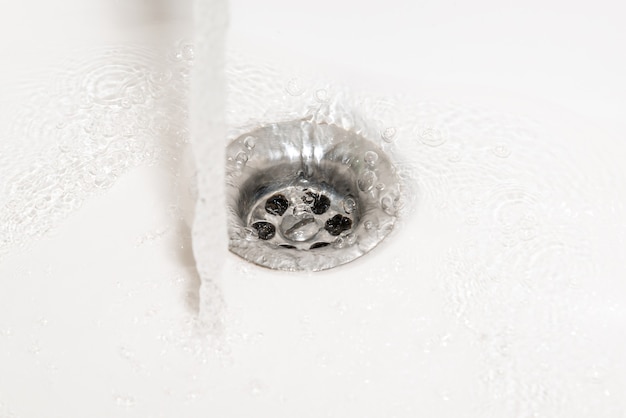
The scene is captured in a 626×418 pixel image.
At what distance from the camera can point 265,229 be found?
30.3 inches

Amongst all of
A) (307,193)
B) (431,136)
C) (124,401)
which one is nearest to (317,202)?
(307,193)

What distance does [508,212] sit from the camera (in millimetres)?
747

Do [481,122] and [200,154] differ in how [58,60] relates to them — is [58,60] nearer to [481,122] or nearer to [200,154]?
[200,154]

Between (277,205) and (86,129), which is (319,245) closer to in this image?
(277,205)

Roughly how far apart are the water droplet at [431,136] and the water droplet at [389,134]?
0.02 m

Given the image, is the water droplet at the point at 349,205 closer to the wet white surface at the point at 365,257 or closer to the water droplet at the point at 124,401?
the wet white surface at the point at 365,257

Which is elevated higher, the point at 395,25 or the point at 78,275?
the point at 395,25

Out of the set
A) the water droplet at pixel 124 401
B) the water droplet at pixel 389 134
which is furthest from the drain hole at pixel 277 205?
the water droplet at pixel 124 401

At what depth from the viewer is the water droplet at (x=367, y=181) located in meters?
0.77

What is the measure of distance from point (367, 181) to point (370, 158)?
0.07 feet

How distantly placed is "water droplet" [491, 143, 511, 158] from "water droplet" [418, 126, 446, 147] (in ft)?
0.15

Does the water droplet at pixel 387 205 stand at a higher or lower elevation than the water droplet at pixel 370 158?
lower

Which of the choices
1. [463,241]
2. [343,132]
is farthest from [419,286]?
[343,132]

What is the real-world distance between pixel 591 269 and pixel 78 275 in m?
0.41
